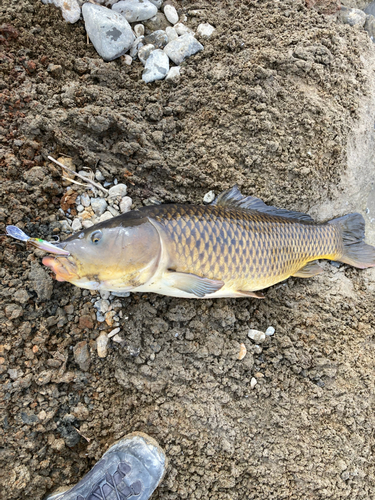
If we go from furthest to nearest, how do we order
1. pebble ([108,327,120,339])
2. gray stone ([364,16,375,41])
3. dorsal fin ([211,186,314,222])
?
gray stone ([364,16,375,41]) < dorsal fin ([211,186,314,222]) < pebble ([108,327,120,339])

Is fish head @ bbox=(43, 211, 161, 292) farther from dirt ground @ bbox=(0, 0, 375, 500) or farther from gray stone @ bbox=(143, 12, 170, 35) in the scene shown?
gray stone @ bbox=(143, 12, 170, 35)

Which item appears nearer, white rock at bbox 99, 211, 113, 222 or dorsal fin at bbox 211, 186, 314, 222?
white rock at bbox 99, 211, 113, 222

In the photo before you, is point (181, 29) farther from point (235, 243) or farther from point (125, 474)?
point (125, 474)

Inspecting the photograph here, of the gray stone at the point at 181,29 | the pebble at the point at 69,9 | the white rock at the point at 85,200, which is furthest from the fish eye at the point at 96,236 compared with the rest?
the gray stone at the point at 181,29

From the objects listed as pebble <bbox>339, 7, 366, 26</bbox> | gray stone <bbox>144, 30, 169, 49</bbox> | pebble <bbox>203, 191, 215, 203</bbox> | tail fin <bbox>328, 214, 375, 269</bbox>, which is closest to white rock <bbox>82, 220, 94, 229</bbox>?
pebble <bbox>203, 191, 215, 203</bbox>

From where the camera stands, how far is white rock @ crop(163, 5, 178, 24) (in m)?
3.28

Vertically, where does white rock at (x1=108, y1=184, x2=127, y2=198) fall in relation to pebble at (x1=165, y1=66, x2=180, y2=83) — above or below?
below

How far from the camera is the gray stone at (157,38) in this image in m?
3.22

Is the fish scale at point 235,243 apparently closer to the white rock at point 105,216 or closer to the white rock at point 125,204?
the white rock at point 125,204

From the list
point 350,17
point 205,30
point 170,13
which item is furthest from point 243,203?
point 350,17

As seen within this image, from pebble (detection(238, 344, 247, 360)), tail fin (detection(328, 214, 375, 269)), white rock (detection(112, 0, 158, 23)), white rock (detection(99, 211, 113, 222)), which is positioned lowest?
pebble (detection(238, 344, 247, 360))

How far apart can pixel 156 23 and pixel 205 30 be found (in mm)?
536

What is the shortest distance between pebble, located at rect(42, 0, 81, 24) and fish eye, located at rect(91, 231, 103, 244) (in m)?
2.30

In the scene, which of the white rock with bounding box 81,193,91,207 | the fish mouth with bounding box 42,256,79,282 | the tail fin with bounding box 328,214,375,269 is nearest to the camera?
the fish mouth with bounding box 42,256,79,282
